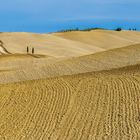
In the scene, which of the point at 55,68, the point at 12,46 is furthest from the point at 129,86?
the point at 12,46

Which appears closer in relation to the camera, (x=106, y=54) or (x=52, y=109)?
(x=52, y=109)

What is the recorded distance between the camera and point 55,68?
1443 inches

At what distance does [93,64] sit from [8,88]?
46.4 feet

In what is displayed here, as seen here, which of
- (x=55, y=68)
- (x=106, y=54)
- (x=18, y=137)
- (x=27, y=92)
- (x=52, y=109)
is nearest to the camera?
(x=18, y=137)

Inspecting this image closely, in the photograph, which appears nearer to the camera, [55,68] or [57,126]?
[57,126]

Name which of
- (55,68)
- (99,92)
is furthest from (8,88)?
(55,68)

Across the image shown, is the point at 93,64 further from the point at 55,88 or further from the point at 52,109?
the point at 52,109

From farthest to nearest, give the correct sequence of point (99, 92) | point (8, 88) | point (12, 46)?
point (12, 46)
point (8, 88)
point (99, 92)

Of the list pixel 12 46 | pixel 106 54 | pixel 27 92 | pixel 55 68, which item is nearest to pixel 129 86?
pixel 27 92

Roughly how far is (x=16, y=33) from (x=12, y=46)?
54.3ft

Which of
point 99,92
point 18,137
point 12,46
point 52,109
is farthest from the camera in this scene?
point 12,46

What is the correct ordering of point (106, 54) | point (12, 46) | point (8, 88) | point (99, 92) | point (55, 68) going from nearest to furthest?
1. point (99, 92)
2. point (8, 88)
3. point (55, 68)
4. point (106, 54)
5. point (12, 46)

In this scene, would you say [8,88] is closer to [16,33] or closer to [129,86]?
[129,86]

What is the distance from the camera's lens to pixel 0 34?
88.4 meters
